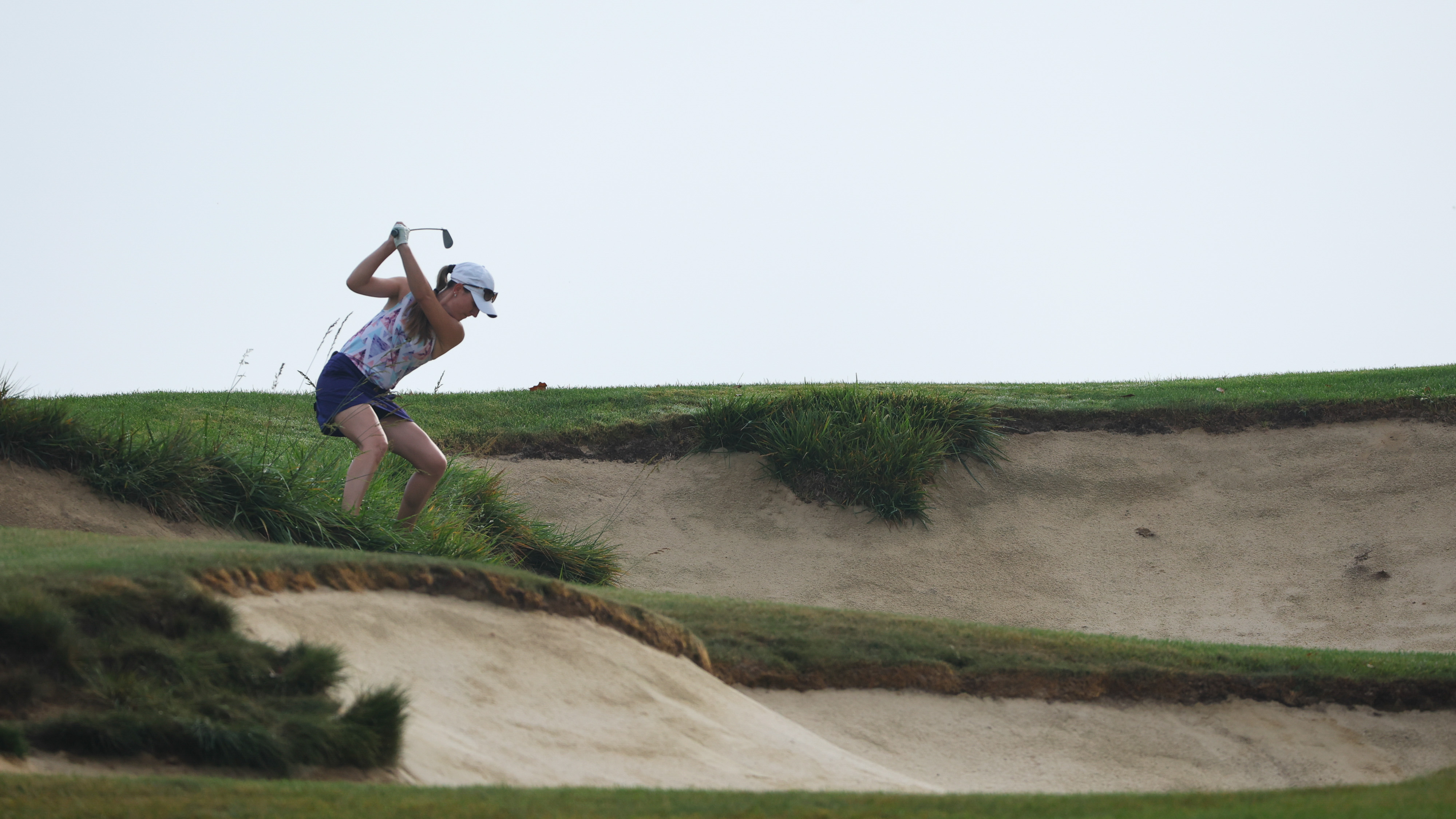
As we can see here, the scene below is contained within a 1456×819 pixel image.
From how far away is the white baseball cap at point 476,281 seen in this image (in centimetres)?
757

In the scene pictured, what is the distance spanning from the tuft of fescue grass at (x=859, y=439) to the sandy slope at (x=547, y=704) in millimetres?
6629

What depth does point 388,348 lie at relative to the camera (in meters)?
7.59

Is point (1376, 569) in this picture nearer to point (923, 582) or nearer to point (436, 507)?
point (923, 582)

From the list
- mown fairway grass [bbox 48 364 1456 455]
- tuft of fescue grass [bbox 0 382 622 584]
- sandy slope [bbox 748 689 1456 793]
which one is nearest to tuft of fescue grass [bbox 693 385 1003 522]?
mown fairway grass [bbox 48 364 1456 455]

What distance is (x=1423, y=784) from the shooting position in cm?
464

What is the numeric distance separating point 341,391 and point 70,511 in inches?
82.2

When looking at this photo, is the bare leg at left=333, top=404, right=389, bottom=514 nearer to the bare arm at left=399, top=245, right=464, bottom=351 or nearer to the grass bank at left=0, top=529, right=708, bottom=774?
the bare arm at left=399, top=245, right=464, bottom=351

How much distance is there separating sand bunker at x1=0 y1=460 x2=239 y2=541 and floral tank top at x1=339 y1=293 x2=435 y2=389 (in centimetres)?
Result: 153

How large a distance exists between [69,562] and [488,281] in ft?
10.3

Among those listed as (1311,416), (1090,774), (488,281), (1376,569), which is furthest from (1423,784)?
(1311,416)

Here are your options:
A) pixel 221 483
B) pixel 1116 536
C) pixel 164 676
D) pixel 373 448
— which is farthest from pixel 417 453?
pixel 1116 536

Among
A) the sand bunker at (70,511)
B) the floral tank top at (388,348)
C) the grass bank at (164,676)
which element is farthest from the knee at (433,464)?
the grass bank at (164,676)

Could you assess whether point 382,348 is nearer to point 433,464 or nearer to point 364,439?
point 364,439

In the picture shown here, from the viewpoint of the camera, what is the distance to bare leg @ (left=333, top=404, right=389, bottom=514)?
7551mm
